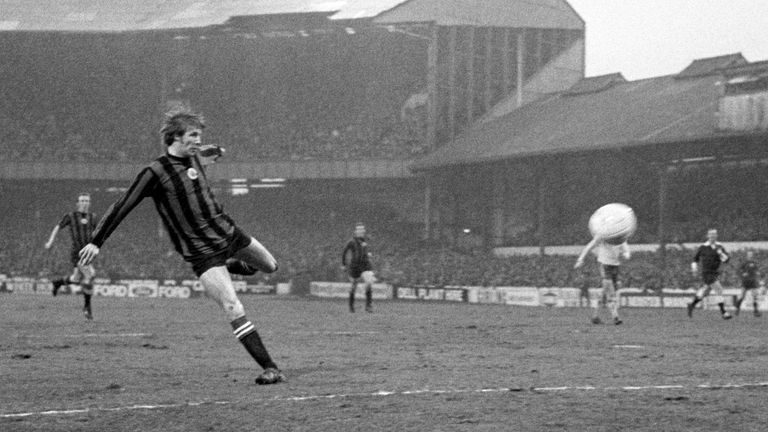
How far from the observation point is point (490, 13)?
59281mm

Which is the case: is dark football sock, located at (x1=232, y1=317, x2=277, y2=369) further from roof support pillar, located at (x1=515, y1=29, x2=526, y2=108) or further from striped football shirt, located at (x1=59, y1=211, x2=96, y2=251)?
roof support pillar, located at (x1=515, y1=29, x2=526, y2=108)

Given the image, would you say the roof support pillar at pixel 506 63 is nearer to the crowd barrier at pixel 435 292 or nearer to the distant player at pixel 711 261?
the crowd barrier at pixel 435 292

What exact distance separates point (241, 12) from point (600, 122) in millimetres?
20220

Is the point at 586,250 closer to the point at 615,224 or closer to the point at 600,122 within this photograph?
the point at 615,224

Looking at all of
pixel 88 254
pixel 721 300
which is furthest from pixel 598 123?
pixel 88 254

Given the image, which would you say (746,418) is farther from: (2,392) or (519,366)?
(2,392)

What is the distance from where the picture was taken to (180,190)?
33.6 feet

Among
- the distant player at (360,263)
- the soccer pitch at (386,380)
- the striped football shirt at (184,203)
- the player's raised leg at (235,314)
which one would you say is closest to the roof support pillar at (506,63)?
the distant player at (360,263)

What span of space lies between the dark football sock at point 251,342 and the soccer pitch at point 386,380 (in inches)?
12.9

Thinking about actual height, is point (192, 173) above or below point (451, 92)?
below

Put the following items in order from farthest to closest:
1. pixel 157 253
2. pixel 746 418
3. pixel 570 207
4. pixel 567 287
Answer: pixel 157 253
pixel 570 207
pixel 567 287
pixel 746 418

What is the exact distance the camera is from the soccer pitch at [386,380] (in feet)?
25.7

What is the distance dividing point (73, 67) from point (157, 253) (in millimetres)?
13360

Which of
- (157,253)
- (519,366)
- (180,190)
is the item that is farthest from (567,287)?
(180,190)
